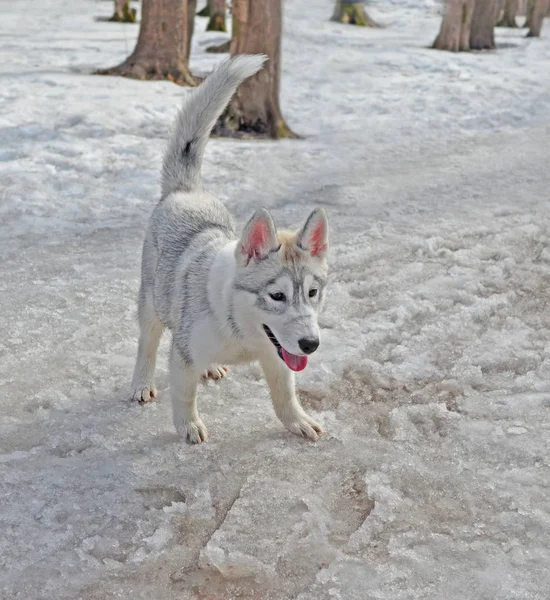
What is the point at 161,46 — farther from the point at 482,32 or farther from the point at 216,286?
the point at 482,32

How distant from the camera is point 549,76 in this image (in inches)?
572

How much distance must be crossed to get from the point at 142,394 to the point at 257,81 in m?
6.35

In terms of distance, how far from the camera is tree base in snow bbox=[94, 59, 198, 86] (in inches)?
461

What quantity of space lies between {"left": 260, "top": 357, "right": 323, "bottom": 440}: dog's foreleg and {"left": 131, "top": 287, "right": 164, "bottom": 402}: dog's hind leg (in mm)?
745

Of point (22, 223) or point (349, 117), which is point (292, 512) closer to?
point (22, 223)

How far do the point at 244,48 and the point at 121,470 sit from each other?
7.22m

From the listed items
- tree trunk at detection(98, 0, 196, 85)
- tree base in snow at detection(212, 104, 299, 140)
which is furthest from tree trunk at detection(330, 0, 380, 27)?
tree base in snow at detection(212, 104, 299, 140)

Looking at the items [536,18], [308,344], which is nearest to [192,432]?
[308,344]

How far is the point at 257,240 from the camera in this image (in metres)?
3.58

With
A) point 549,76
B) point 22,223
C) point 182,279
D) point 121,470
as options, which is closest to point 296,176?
point 22,223

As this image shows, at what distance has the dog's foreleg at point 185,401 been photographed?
154 inches

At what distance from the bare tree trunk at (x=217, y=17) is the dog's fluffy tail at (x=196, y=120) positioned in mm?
15838

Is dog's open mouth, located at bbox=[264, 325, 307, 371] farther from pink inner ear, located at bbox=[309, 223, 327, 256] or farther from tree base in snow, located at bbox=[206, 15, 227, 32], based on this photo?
tree base in snow, located at bbox=[206, 15, 227, 32]

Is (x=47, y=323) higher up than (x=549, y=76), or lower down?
lower down
